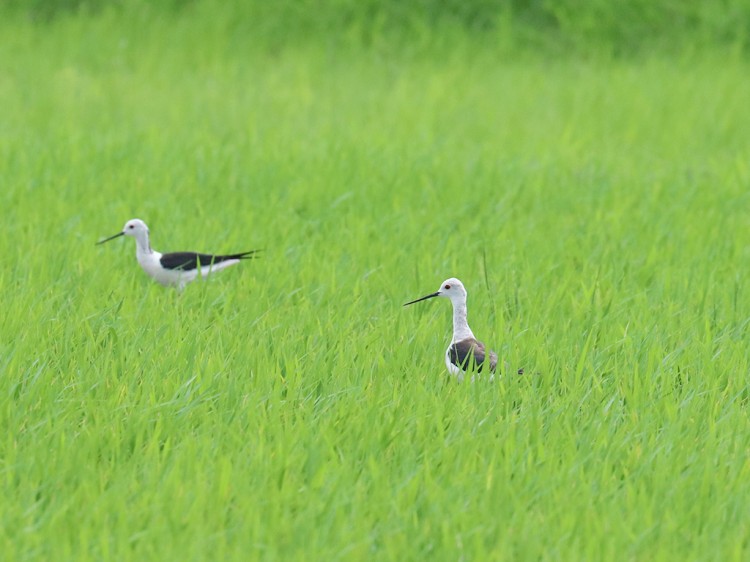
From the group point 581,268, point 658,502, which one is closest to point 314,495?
point 658,502

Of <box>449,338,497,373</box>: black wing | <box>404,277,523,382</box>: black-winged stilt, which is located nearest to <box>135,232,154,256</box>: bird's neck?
<box>404,277,523,382</box>: black-winged stilt

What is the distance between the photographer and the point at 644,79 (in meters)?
13.8

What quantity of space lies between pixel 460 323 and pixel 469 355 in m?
0.35

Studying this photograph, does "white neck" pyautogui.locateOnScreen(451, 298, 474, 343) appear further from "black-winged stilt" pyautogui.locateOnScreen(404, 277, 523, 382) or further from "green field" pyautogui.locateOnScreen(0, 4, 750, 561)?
"green field" pyautogui.locateOnScreen(0, 4, 750, 561)

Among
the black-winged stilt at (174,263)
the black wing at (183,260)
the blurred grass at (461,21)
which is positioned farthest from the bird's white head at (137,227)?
the blurred grass at (461,21)

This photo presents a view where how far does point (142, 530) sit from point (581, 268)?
412cm

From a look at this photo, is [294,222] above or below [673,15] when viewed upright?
below

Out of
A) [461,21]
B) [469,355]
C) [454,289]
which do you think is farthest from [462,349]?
[461,21]

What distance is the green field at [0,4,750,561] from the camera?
13.4 feet

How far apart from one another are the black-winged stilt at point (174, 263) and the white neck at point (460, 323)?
1568mm

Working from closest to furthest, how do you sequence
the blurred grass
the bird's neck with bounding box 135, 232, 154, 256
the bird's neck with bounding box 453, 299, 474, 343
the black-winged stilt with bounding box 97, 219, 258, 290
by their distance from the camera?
the bird's neck with bounding box 453, 299, 474, 343
the black-winged stilt with bounding box 97, 219, 258, 290
the bird's neck with bounding box 135, 232, 154, 256
the blurred grass

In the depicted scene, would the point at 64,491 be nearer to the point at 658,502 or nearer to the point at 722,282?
the point at 658,502

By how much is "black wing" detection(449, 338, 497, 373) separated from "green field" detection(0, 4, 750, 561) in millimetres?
120

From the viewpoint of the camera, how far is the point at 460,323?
17.7 ft
